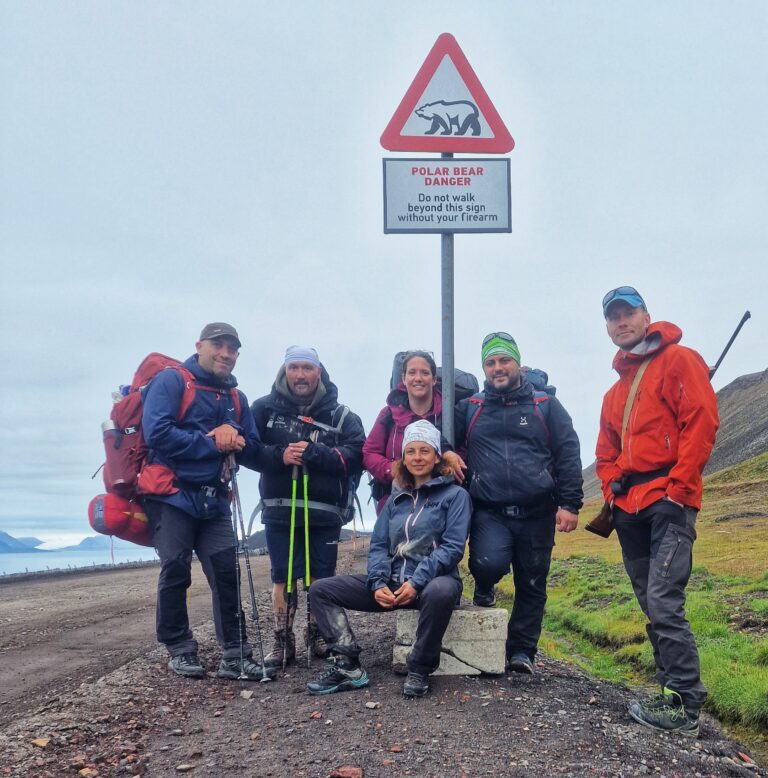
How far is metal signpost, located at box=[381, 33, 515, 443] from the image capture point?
646cm

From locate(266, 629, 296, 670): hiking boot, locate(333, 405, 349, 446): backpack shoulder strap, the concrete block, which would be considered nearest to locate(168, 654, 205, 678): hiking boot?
locate(266, 629, 296, 670): hiking boot

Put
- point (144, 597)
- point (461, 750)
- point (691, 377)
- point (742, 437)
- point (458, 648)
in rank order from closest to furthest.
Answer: point (461, 750)
point (691, 377)
point (458, 648)
point (144, 597)
point (742, 437)

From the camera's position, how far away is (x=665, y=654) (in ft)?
15.8

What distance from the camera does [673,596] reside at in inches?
191

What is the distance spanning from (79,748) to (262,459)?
8.96 ft

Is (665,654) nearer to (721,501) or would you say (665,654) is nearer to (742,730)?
(742,730)

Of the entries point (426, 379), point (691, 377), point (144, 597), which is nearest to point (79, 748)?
point (426, 379)

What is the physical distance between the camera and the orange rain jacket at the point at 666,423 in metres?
4.82

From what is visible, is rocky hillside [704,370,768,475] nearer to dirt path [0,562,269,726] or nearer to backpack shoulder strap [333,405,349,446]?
dirt path [0,562,269,726]

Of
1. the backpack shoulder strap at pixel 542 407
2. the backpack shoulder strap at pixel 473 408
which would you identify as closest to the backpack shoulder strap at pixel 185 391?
the backpack shoulder strap at pixel 473 408

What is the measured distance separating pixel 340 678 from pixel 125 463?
101 inches

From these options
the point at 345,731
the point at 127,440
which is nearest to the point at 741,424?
the point at 127,440

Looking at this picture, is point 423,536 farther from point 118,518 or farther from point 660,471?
point 118,518

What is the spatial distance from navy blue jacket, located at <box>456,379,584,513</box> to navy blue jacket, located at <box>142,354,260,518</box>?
2.07 m
